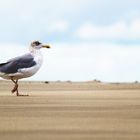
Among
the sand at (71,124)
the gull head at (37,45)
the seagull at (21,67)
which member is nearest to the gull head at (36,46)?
the gull head at (37,45)

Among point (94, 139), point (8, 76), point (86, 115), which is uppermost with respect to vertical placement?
point (8, 76)

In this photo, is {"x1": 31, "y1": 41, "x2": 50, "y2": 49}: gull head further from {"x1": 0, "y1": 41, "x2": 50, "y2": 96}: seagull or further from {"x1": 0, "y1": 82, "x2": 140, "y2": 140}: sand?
{"x1": 0, "y1": 82, "x2": 140, "y2": 140}: sand

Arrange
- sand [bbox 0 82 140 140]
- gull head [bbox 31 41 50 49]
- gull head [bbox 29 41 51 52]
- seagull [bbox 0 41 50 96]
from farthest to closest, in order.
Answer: gull head [bbox 31 41 50 49] < gull head [bbox 29 41 51 52] < seagull [bbox 0 41 50 96] < sand [bbox 0 82 140 140]

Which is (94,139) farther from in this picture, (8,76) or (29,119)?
(8,76)

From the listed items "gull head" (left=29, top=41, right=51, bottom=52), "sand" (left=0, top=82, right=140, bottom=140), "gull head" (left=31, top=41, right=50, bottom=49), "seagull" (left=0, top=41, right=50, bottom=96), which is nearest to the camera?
"sand" (left=0, top=82, right=140, bottom=140)

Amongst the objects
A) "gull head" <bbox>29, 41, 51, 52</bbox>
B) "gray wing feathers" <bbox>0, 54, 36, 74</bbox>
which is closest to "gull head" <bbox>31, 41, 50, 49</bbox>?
"gull head" <bbox>29, 41, 51, 52</bbox>

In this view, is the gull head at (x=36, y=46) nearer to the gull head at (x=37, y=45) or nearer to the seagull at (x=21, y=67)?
the gull head at (x=37, y=45)

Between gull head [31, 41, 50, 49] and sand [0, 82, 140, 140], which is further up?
gull head [31, 41, 50, 49]

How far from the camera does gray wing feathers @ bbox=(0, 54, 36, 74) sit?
9.78 meters

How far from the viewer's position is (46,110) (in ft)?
17.6

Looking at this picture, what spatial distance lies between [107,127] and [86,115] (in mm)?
876

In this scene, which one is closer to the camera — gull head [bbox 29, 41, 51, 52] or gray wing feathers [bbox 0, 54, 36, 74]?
gray wing feathers [bbox 0, 54, 36, 74]

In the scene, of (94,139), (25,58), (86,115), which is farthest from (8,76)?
(94,139)

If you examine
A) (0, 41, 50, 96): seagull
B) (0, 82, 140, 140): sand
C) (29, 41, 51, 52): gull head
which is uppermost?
(29, 41, 51, 52): gull head
